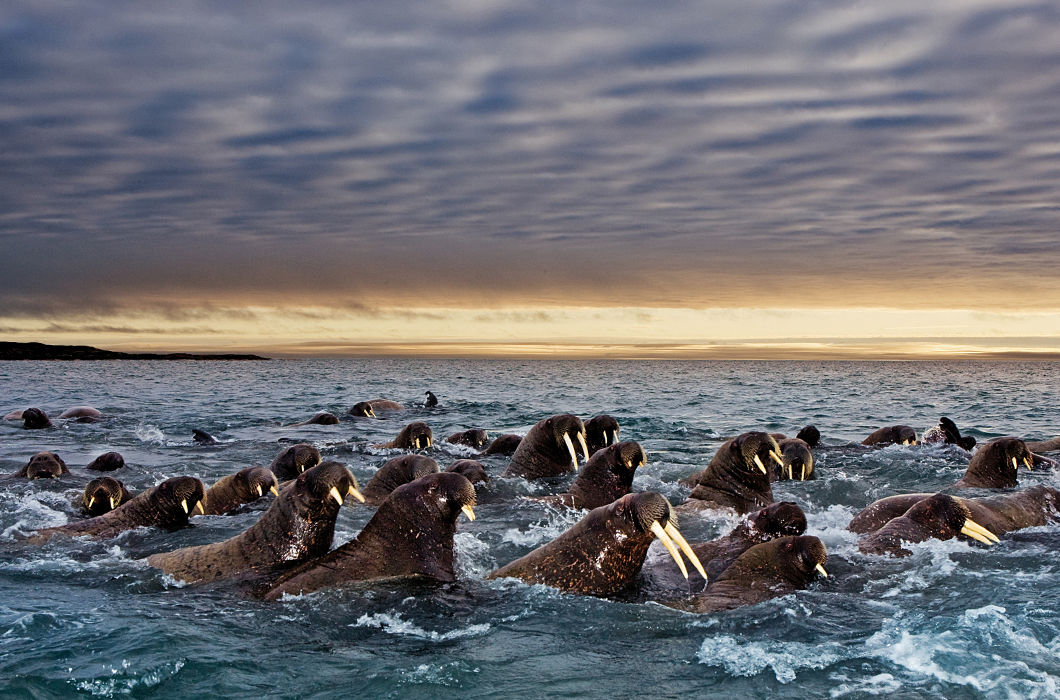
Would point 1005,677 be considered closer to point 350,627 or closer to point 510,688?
point 510,688

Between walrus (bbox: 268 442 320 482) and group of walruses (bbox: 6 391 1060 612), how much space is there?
161 centimetres

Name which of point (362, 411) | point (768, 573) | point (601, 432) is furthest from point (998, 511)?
point (362, 411)

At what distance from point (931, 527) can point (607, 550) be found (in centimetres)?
387

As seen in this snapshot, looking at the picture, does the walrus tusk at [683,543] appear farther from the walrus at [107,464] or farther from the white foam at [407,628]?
the walrus at [107,464]

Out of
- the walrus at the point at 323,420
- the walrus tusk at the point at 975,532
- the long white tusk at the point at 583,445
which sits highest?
the long white tusk at the point at 583,445

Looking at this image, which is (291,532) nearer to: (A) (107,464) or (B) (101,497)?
(B) (101,497)

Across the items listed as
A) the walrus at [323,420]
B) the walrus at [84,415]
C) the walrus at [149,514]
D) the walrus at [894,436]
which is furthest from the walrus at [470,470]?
the walrus at [84,415]

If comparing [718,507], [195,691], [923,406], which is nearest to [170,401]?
[923,406]

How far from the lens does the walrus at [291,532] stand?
8.42 metres

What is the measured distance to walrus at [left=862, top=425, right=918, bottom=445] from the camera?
68.5 feet

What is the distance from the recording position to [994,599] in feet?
26.0

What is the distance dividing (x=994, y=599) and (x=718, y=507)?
4.15m

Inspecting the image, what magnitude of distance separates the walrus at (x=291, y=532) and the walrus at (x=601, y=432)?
704 cm

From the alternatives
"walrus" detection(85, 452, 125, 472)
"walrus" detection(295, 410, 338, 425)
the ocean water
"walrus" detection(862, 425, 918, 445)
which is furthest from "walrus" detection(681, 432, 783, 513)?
"walrus" detection(295, 410, 338, 425)
